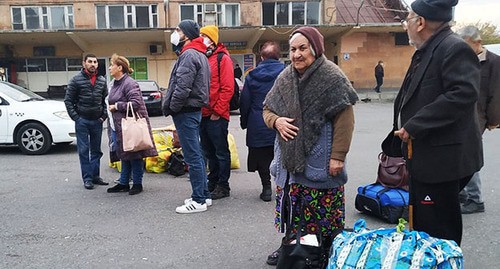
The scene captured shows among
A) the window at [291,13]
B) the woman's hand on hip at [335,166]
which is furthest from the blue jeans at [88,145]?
the window at [291,13]

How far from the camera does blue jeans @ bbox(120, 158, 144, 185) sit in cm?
566

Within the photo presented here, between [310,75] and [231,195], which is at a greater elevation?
[310,75]

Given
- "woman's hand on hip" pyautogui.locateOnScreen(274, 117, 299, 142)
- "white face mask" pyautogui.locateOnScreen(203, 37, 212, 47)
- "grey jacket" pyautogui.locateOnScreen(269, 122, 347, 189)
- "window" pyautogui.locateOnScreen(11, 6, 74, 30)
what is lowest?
"grey jacket" pyautogui.locateOnScreen(269, 122, 347, 189)

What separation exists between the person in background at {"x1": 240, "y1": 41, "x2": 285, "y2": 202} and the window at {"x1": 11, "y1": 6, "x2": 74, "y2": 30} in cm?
2380

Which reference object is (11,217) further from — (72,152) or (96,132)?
(72,152)

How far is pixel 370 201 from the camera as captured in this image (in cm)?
459

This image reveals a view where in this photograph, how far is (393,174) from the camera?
4.60 metres

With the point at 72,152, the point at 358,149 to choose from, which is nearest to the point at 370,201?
the point at 358,149

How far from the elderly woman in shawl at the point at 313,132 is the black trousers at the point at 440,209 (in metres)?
0.59

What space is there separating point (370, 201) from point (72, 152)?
6.49m

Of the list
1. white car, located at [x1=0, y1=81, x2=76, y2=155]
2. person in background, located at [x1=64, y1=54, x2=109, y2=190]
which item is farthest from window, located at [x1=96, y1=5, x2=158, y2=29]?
person in background, located at [x1=64, y1=54, x2=109, y2=190]

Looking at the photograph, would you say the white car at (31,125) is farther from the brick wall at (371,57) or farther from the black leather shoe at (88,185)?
the brick wall at (371,57)

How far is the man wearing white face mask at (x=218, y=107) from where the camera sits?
5.29 metres

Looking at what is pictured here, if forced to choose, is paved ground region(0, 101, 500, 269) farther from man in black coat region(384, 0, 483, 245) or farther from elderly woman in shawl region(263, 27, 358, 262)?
man in black coat region(384, 0, 483, 245)
